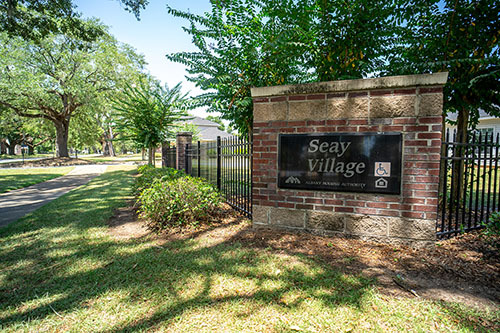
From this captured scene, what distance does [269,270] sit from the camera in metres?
2.89

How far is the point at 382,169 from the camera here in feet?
11.3

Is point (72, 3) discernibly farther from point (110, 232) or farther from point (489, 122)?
point (489, 122)

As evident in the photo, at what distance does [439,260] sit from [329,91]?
8.56ft

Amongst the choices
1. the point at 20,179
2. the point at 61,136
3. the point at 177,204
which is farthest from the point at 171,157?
the point at 61,136

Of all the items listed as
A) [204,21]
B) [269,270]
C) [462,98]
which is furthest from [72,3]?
[462,98]

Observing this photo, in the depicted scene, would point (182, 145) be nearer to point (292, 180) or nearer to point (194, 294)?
point (292, 180)

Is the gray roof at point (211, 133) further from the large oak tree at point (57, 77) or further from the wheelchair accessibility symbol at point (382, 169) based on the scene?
the wheelchair accessibility symbol at point (382, 169)

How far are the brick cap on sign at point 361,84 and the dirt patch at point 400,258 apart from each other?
217 centimetres

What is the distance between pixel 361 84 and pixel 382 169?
1.20 metres

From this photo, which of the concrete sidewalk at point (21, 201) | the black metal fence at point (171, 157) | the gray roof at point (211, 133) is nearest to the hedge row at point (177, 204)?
the concrete sidewalk at point (21, 201)

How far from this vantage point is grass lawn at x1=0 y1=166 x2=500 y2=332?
2.09 metres

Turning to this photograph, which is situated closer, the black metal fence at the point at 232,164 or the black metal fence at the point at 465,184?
the black metal fence at the point at 465,184

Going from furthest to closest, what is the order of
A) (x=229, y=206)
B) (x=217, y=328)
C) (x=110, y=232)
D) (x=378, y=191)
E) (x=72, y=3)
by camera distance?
(x=72, y=3), (x=229, y=206), (x=110, y=232), (x=378, y=191), (x=217, y=328)

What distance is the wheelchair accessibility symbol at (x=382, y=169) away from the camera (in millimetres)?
3414
